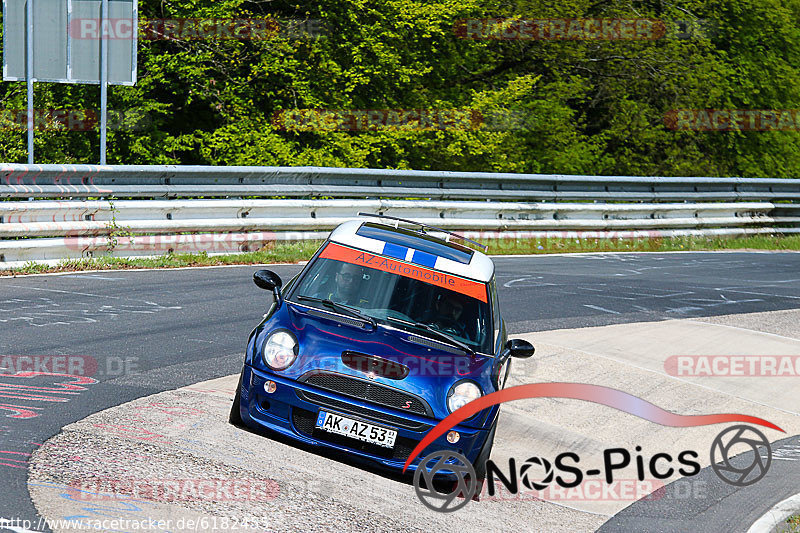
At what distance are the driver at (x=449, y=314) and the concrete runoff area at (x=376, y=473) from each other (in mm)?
1139

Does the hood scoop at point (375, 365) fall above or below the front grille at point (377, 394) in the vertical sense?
above

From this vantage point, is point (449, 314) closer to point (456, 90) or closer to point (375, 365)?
point (375, 365)

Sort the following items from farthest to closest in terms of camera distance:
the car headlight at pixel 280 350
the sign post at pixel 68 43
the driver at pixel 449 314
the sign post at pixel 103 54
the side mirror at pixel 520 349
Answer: the sign post at pixel 103 54
the sign post at pixel 68 43
the side mirror at pixel 520 349
the driver at pixel 449 314
the car headlight at pixel 280 350

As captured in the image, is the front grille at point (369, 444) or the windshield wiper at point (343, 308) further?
the windshield wiper at point (343, 308)

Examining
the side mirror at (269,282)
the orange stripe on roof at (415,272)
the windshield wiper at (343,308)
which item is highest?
the orange stripe on roof at (415,272)

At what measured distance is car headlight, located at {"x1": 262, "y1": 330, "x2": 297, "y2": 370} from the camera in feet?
21.3

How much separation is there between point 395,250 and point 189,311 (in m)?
3.99

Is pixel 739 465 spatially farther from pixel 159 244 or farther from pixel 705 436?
pixel 159 244

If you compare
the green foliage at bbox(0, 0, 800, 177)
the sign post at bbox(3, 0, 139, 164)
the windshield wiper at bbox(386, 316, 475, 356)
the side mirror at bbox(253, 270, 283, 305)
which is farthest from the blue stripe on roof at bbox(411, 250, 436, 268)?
the green foliage at bbox(0, 0, 800, 177)

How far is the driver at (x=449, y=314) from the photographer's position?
712cm

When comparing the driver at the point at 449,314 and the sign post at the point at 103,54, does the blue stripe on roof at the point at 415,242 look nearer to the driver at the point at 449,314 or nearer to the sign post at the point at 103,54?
the driver at the point at 449,314

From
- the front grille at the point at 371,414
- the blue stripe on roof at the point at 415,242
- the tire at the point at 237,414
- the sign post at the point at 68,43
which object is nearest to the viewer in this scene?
the front grille at the point at 371,414

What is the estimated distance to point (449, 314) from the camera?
7234 millimetres

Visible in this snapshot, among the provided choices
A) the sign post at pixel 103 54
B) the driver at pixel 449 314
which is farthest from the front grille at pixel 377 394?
the sign post at pixel 103 54
